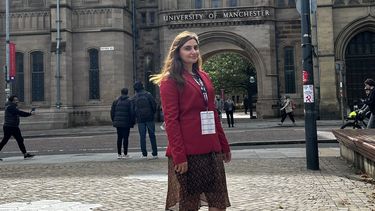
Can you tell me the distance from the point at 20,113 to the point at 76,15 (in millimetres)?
19110

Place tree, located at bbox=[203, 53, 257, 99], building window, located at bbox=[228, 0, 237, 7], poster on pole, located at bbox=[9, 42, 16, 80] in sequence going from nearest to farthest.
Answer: poster on pole, located at bbox=[9, 42, 16, 80], building window, located at bbox=[228, 0, 237, 7], tree, located at bbox=[203, 53, 257, 99]

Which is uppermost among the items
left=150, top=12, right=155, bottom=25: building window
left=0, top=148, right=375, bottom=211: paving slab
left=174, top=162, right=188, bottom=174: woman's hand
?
left=150, top=12, right=155, bottom=25: building window

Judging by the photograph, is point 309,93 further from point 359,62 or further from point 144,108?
point 359,62

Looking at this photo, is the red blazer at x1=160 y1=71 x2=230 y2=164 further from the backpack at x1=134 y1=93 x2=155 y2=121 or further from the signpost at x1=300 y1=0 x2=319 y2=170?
the backpack at x1=134 y1=93 x2=155 y2=121

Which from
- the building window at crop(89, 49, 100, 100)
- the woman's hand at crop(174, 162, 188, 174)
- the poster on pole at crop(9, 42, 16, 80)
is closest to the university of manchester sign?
the building window at crop(89, 49, 100, 100)

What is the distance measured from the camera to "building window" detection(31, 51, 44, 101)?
31797mm

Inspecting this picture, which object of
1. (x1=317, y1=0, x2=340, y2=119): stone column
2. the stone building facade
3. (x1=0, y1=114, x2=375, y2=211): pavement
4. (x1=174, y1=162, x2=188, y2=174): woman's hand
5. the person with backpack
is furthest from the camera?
the stone building facade

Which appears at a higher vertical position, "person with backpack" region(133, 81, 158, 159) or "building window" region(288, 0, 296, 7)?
"building window" region(288, 0, 296, 7)

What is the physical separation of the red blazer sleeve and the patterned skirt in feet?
0.49

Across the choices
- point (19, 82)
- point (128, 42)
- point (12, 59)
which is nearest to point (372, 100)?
point (128, 42)

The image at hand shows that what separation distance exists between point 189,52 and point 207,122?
62 centimetres

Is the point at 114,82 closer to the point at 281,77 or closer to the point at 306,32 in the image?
the point at 281,77

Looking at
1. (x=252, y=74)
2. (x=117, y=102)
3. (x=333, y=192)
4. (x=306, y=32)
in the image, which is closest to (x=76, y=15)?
(x=117, y=102)

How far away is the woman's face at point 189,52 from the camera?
3.91 meters
